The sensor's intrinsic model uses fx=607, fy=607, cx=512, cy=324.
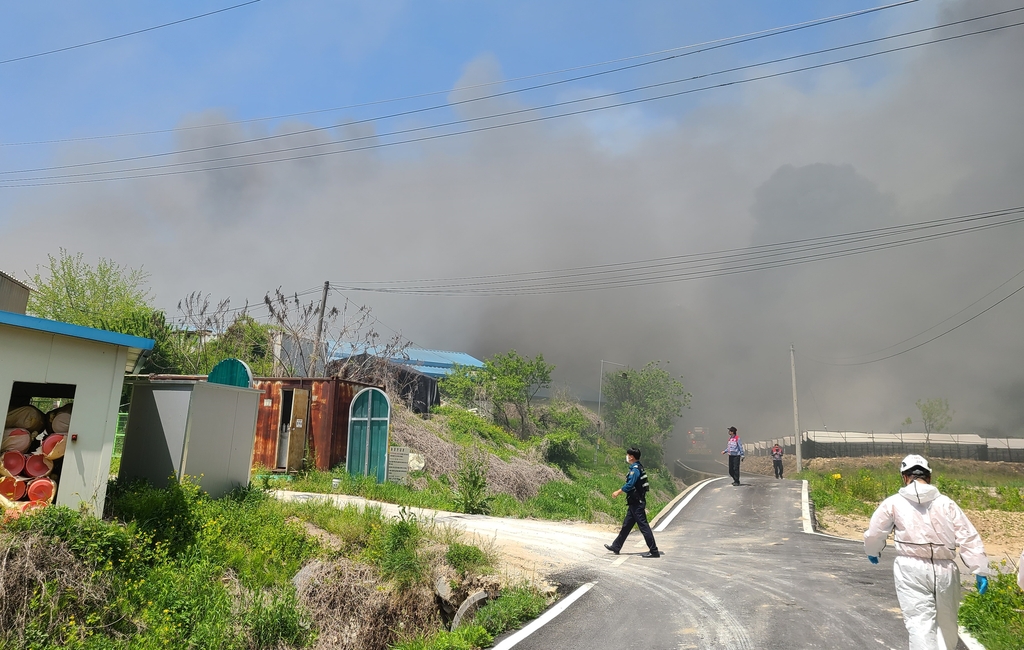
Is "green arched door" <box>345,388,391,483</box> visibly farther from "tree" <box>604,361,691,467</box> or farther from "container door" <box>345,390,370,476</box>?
"tree" <box>604,361,691,467</box>

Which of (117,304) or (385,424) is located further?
(117,304)

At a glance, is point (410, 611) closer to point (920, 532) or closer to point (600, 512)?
point (920, 532)

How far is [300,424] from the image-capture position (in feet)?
56.7

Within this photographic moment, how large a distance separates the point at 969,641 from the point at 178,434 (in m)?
11.1

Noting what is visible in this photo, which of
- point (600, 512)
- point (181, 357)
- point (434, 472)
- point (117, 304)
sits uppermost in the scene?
point (117, 304)

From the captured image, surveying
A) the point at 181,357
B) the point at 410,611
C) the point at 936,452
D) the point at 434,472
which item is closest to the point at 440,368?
the point at 181,357

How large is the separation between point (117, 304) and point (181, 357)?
432cm

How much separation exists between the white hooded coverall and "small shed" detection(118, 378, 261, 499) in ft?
33.3

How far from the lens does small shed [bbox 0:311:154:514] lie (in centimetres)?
745

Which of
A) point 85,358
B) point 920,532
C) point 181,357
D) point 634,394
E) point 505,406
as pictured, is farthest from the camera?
point 634,394

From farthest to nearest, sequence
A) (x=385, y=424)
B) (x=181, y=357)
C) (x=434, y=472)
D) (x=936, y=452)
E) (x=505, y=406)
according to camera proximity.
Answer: (x=936, y=452) < (x=505, y=406) < (x=181, y=357) < (x=434, y=472) < (x=385, y=424)

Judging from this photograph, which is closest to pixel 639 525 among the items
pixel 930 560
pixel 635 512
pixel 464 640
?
pixel 635 512

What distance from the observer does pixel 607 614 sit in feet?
22.4

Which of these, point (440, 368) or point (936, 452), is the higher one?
point (440, 368)
